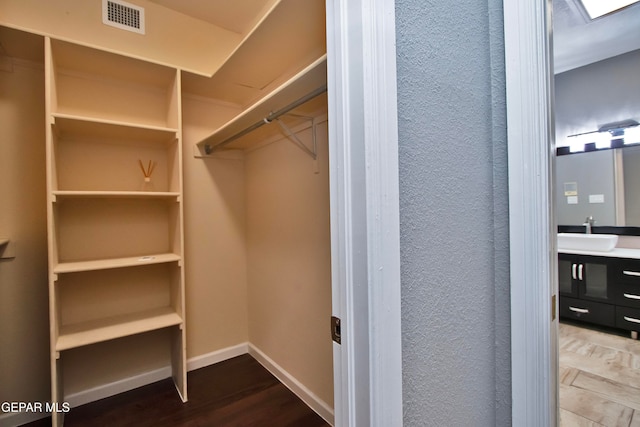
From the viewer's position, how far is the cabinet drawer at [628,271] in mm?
2355

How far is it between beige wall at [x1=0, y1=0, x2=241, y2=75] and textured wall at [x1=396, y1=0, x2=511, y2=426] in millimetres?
1862

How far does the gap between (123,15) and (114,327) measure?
2.10 m

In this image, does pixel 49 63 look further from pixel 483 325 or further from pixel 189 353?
pixel 483 325

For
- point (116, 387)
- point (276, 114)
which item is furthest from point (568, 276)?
point (116, 387)

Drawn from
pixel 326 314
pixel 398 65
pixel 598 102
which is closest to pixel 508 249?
pixel 398 65

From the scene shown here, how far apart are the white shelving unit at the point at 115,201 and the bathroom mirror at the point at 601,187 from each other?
3.23 metres

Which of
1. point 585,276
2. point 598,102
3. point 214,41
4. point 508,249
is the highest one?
point 214,41

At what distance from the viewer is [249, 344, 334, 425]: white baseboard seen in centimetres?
171


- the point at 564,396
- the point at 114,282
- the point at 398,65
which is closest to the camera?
the point at 398,65

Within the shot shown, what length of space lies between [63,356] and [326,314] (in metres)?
1.72

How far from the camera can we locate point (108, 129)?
180 cm

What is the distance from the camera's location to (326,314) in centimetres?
168

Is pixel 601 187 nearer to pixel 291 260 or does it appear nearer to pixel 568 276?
pixel 568 276

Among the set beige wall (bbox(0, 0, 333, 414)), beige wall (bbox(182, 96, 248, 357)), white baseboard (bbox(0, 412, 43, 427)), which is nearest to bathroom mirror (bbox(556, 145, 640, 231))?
beige wall (bbox(0, 0, 333, 414))
